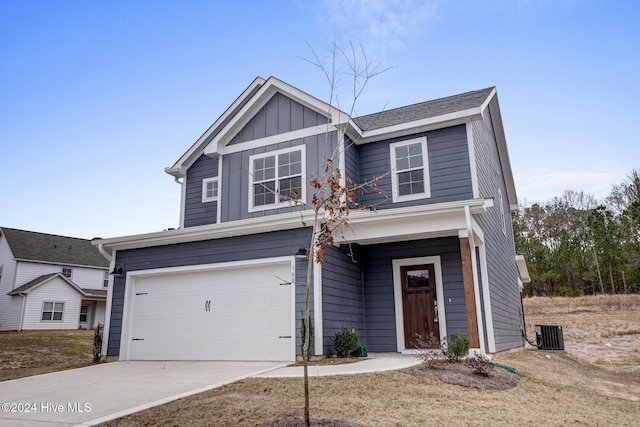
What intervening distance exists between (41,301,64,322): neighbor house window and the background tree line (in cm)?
3246

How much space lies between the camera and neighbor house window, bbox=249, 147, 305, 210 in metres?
11.3

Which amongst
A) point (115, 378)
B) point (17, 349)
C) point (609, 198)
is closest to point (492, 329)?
point (115, 378)

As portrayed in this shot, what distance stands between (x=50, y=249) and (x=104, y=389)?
2681 cm

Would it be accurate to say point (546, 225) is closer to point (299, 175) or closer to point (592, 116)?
point (592, 116)

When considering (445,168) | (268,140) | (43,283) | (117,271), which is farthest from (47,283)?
(445,168)

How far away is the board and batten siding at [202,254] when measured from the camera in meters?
9.38

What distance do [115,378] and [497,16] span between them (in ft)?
42.4

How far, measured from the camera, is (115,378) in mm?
7645

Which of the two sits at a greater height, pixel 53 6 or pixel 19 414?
pixel 53 6

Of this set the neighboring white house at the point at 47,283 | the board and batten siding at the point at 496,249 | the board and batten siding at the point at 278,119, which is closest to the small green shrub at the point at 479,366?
the board and batten siding at the point at 496,249

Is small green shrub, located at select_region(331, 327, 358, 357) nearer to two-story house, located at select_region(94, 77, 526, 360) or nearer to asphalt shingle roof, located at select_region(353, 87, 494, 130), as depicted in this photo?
two-story house, located at select_region(94, 77, 526, 360)

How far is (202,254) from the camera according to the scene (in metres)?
10.4

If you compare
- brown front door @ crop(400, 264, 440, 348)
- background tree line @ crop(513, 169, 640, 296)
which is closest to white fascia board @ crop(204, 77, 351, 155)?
brown front door @ crop(400, 264, 440, 348)

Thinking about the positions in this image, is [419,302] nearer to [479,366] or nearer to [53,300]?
[479,366]
